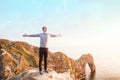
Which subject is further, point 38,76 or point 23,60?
point 23,60

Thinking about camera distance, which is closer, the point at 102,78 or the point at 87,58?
the point at 102,78

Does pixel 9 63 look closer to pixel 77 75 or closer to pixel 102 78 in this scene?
pixel 77 75

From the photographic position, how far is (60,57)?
6750cm

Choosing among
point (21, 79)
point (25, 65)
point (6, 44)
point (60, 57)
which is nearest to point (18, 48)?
point (6, 44)

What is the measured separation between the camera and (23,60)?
53.9 metres

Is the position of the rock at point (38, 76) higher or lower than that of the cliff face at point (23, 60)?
lower

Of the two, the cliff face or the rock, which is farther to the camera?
the cliff face

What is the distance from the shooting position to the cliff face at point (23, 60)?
50781 mm

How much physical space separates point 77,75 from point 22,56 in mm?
19689

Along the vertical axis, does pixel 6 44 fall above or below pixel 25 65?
above

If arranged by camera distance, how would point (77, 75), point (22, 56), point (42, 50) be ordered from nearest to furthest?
1. point (42, 50)
2. point (22, 56)
3. point (77, 75)

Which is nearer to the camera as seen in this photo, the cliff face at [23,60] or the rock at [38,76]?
the rock at [38,76]

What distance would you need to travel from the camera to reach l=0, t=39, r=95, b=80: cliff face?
1999 inches

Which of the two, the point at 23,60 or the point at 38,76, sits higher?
the point at 23,60
